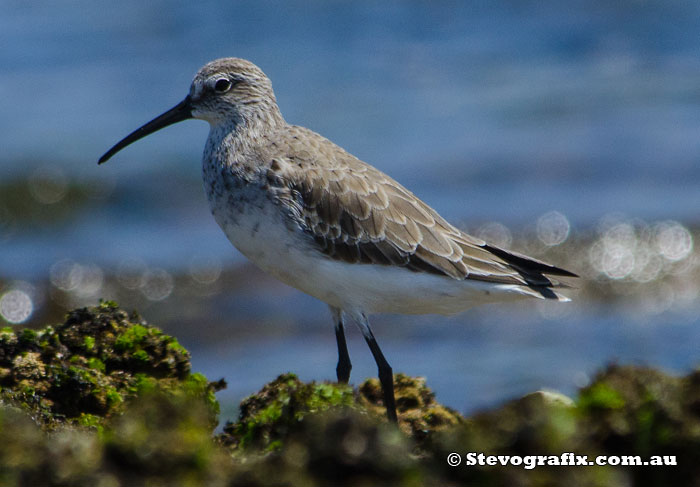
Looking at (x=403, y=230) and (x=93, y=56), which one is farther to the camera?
(x=93, y=56)

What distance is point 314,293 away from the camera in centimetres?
620

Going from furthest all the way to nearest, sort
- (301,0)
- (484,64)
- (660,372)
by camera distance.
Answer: (301,0) < (484,64) < (660,372)

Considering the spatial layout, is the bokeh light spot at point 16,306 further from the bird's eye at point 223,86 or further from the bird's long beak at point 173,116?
the bird's eye at point 223,86

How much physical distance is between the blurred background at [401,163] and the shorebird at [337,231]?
179cm

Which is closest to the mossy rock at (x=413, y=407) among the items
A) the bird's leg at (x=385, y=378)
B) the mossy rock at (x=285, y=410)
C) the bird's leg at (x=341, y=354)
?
the bird's leg at (x=385, y=378)

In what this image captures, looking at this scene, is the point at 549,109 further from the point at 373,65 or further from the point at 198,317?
the point at 198,317

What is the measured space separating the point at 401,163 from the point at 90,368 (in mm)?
12638

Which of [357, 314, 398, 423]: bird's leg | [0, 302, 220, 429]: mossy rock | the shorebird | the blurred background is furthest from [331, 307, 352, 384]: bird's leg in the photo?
the blurred background

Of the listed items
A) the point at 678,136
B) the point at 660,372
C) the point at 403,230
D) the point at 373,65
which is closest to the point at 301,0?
the point at 373,65

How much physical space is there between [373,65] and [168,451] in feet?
63.8

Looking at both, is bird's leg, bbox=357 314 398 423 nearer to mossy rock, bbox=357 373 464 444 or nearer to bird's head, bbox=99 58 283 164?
mossy rock, bbox=357 373 464 444

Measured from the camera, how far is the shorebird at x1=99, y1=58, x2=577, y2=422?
235 inches

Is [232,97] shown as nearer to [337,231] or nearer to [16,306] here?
[337,231]

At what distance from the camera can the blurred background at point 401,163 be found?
11344 millimetres
